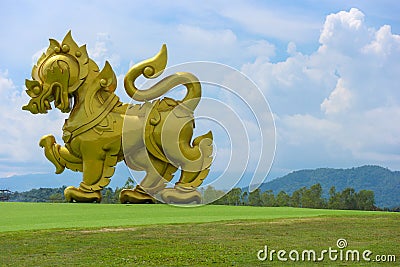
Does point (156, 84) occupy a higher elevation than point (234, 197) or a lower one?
higher

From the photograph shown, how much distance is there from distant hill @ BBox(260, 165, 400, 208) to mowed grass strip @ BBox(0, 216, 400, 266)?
2511 cm

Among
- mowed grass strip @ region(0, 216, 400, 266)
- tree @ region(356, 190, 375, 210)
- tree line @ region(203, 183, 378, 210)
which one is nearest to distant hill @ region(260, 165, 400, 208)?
tree line @ region(203, 183, 378, 210)

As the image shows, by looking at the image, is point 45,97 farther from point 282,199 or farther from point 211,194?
point 282,199

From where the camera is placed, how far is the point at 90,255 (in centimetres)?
616

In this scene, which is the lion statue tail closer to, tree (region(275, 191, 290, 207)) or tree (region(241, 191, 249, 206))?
tree (region(241, 191, 249, 206))

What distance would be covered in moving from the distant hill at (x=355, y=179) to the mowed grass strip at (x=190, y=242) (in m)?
25.1

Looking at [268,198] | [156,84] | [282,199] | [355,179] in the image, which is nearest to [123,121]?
[156,84]

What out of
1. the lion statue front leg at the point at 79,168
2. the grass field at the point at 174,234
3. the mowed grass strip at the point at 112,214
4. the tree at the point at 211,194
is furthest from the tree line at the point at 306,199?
the grass field at the point at 174,234

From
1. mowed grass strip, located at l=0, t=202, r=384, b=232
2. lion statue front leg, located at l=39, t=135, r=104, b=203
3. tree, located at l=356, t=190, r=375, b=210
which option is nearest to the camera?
mowed grass strip, located at l=0, t=202, r=384, b=232

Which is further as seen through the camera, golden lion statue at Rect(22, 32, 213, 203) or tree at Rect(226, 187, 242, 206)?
tree at Rect(226, 187, 242, 206)

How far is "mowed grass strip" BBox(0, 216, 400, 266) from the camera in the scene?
19.5ft

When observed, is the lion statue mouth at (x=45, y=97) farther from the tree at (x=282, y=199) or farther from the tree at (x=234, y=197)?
the tree at (x=282, y=199)

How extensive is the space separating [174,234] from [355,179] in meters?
32.0

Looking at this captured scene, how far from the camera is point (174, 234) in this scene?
7.45m
